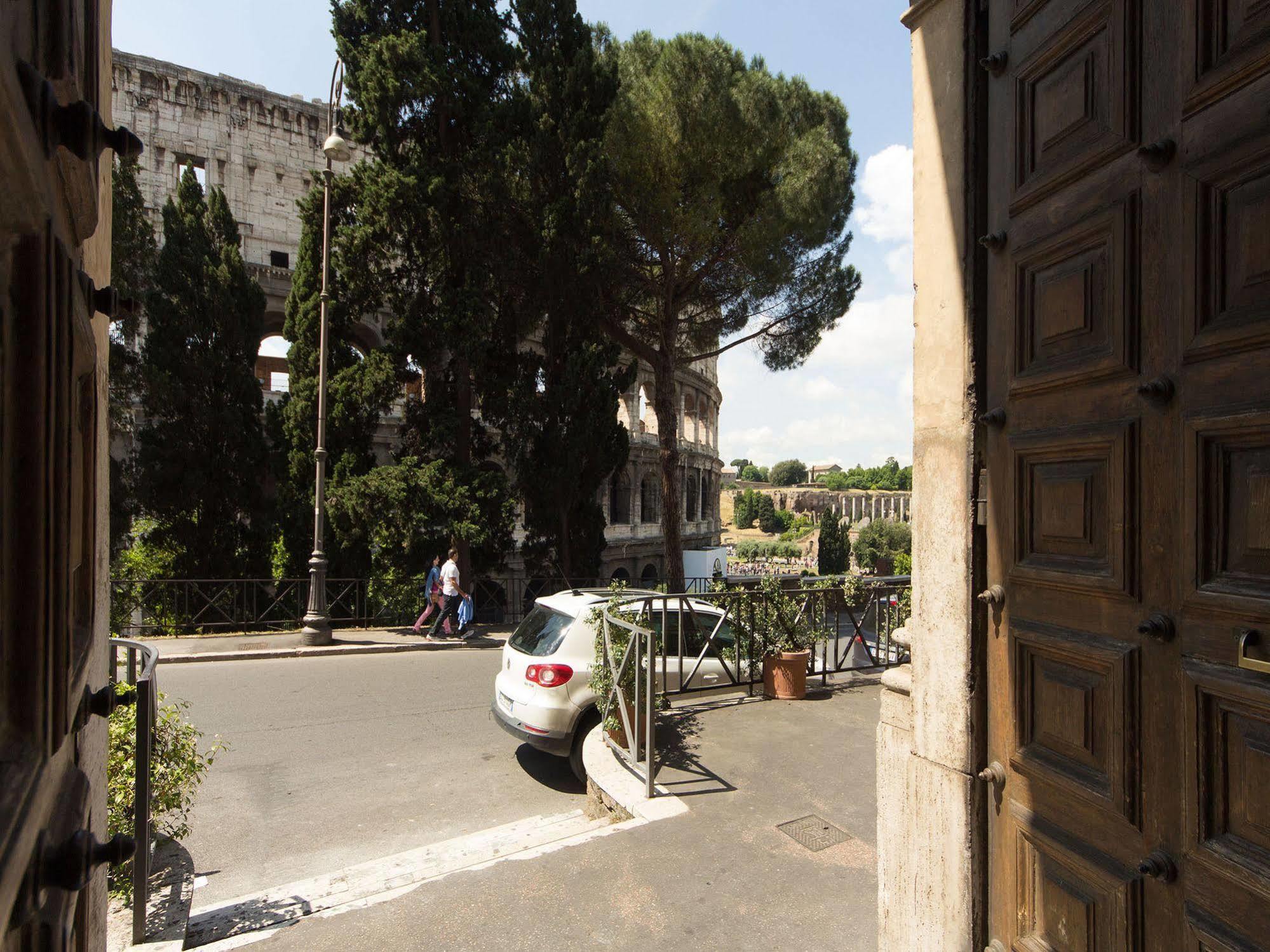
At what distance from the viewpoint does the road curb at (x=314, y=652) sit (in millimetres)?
10559

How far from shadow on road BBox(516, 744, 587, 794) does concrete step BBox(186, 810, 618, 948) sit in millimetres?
924

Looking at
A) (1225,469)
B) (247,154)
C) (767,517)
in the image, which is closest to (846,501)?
(767,517)

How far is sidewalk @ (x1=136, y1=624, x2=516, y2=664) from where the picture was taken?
10.8 m

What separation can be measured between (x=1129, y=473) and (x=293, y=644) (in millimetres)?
12353

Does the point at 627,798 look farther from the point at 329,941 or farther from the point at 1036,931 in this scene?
the point at 1036,931

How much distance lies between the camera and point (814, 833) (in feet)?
14.5

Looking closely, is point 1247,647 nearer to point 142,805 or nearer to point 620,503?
point 142,805

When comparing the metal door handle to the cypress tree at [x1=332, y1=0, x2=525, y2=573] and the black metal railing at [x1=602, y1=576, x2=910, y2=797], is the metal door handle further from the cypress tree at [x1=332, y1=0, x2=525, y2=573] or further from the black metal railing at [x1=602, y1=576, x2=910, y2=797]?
the cypress tree at [x1=332, y1=0, x2=525, y2=573]

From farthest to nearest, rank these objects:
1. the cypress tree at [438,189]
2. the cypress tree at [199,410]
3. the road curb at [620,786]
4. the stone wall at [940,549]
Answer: the cypress tree at [199,410] < the cypress tree at [438,189] < the road curb at [620,786] < the stone wall at [940,549]

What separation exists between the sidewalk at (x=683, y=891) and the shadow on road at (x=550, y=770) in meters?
1.26

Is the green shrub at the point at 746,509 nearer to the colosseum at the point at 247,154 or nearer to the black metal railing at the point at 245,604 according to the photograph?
the colosseum at the point at 247,154

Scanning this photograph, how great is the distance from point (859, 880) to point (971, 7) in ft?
12.7

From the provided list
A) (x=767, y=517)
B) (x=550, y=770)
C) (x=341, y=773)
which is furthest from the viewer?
(x=767, y=517)

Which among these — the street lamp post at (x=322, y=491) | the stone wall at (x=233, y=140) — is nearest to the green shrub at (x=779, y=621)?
the street lamp post at (x=322, y=491)
